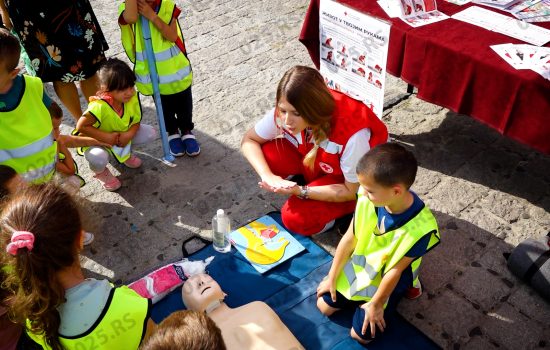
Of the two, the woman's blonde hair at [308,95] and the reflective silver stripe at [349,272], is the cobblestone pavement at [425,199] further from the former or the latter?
the woman's blonde hair at [308,95]

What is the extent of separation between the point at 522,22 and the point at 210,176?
262 cm

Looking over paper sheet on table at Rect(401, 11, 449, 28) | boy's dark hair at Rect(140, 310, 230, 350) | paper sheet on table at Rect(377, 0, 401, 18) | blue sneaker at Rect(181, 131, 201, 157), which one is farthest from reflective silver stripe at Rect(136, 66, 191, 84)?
boy's dark hair at Rect(140, 310, 230, 350)

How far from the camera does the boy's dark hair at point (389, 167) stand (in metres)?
2.43

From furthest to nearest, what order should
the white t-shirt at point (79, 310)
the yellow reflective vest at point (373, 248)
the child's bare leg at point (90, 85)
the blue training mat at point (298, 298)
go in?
the child's bare leg at point (90, 85) < the blue training mat at point (298, 298) < the yellow reflective vest at point (373, 248) < the white t-shirt at point (79, 310)

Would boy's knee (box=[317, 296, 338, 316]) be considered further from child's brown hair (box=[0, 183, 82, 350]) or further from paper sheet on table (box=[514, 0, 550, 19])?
paper sheet on table (box=[514, 0, 550, 19])

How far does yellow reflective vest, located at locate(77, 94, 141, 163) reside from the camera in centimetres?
363

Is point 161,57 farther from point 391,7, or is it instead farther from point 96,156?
point 391,7

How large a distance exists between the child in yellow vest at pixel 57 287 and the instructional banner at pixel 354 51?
220 centimetres

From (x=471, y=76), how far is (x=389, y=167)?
137 centimetres

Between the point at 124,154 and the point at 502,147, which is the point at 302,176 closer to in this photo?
the point at 124,154

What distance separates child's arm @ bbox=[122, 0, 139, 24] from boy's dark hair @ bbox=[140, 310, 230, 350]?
2411mm

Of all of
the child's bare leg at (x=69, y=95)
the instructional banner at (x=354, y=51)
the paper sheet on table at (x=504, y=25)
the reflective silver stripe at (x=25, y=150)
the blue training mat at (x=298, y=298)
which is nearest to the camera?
the blue training mat at (x=298, y=298)

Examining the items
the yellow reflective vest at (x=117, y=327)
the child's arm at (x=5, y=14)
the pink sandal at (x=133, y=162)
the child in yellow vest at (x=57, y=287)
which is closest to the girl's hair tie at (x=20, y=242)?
the child in yellow vest at (x=57, y=287)

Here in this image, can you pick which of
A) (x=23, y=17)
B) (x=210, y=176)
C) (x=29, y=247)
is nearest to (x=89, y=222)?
(x=29, y=247)
